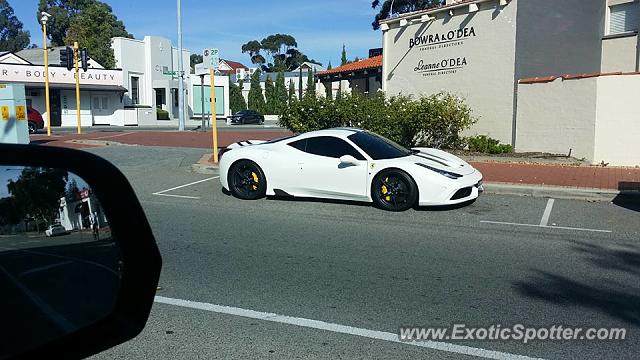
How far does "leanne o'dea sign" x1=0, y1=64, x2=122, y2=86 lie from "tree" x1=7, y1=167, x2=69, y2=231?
4168 cm

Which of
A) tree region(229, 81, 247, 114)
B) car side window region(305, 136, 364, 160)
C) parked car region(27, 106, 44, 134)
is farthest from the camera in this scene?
tree region(229, 81, 247, 114)

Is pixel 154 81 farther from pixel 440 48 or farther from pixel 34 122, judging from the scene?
pixel 440 48

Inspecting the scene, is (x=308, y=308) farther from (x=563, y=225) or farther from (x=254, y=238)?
(x=563, y=225)

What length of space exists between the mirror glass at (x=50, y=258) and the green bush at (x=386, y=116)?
14249 mm

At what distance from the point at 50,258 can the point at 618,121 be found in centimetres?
1482

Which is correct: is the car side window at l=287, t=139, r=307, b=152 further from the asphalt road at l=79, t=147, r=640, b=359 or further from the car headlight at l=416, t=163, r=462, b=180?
the car headlight at l=416, t=163, r=462, b=180

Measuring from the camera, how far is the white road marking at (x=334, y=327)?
4.22 meters

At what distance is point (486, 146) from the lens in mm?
16609

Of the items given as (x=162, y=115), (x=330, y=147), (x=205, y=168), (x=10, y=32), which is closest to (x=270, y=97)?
(x=162, y=115)

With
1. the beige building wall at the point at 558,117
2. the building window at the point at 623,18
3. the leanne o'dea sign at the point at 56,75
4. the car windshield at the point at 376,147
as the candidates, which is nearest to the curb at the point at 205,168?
the car windshield at the point at 376,147

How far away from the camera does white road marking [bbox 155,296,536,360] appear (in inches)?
166

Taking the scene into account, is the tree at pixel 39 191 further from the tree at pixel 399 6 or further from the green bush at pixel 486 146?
the tree at pixel 399 6

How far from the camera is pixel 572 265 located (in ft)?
21.5

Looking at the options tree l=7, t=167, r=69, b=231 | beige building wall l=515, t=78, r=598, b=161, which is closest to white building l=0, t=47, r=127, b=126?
beige building wall l=515, t=78, r=598, b=161
